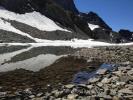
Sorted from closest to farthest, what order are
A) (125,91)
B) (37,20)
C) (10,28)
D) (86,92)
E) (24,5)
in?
(86,92)
(125,91)
(10,28)
(37,20)
(24,5)

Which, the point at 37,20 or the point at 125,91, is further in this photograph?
the point at 37,20

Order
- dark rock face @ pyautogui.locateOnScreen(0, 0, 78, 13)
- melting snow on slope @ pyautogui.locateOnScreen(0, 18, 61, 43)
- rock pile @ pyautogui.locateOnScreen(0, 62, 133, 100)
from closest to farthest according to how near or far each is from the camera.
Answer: rock pile @ pyautogui.locateOnScreen(0, 62, 133, 100)
melting snow on slope @ pyautogui.locateOnScreen(0, 18, 61, 43)
dark rock face @ pyautogui.locateOnScreen(0, 0, 78, 13)

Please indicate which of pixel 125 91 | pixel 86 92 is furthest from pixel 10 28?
pixel 125 91

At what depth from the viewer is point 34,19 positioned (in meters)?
106

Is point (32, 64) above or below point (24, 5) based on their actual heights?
below

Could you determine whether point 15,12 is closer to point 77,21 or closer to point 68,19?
point 68,19

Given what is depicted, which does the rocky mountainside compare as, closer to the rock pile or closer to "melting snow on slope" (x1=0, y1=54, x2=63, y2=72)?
"melting snow on slope" (x1=0, y1=54, x2=63, y2=72)

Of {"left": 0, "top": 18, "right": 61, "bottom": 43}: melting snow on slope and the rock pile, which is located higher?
{"left": 0, "top": 18, "right": 61, "bottom": 43}: melting snow on slope

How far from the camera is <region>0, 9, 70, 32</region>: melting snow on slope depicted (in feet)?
317

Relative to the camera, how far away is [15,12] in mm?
105312

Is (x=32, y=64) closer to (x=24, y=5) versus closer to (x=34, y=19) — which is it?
(x=34, y=19)

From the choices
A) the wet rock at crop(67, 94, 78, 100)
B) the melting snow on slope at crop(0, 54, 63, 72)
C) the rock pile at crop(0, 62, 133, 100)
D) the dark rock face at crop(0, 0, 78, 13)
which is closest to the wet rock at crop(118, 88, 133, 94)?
the rock pile at crop(0, 62, 133, 100)

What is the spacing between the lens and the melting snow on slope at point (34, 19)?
96.7 m

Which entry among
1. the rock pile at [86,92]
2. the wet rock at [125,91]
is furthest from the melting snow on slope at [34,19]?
the wet rock at [125,91]
